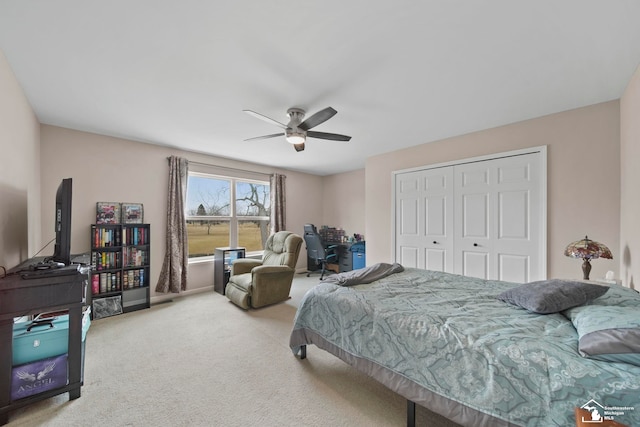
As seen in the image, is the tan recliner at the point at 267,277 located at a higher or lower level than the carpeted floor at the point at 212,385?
higher

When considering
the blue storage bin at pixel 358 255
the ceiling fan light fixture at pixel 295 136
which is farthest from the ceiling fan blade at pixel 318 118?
the blue storage bin at pixel 358 255

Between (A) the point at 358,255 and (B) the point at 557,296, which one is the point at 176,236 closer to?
(A) the point at 358,255

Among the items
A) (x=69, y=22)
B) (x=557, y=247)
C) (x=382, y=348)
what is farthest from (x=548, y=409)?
(x=69, y=22)

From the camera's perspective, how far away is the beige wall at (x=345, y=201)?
5.90 m

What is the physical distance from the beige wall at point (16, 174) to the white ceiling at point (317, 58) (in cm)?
18

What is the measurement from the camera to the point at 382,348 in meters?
1.59

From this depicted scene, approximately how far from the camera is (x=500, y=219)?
127 inches

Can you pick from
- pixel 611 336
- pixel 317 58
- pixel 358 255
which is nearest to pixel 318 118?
pixel 317 58

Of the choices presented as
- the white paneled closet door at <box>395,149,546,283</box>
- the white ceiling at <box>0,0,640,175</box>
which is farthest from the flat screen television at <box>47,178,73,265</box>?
the white paneled closet door at <box>395,149,546,283</box>

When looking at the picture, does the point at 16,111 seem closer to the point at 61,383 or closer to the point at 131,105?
the point at 131,105

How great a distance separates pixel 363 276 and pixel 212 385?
151cm

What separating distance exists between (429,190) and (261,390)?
11.1ft

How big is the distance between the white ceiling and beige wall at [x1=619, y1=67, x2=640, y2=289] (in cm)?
19

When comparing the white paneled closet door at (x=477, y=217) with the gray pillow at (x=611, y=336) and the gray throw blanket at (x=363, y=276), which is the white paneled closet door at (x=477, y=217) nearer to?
the gray throw blanket at (x=363, y=276)
